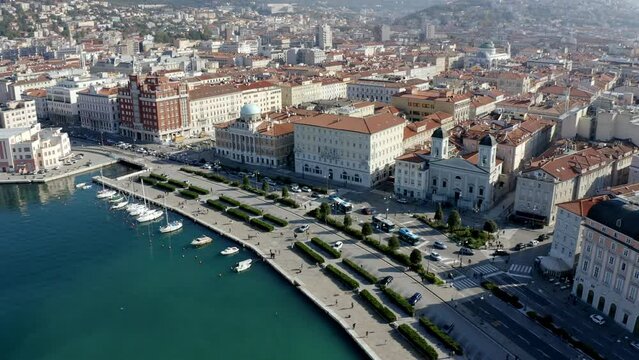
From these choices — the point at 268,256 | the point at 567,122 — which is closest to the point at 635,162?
the point at 567,122

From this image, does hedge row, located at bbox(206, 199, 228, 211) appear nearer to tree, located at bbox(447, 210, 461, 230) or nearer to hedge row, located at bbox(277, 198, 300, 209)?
hedge row, located at bbox(277, 198, 300, 209)

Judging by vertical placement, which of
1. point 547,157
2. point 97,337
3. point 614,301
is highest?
point 547,157

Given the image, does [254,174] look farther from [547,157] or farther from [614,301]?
[614,301]

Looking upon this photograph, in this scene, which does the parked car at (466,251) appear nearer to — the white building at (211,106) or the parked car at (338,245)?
the parked car at (338,245)

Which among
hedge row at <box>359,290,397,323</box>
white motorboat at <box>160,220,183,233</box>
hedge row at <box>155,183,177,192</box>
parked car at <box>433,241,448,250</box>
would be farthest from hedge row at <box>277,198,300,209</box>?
hedge row at <box>359,290,397,323</box>

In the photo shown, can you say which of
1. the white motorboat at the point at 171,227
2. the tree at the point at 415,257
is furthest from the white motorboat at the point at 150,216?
the tree at the point at 415,257
